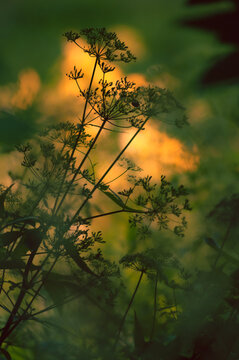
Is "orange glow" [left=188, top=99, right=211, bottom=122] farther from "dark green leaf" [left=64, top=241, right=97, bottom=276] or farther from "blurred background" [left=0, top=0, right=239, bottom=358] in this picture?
"dark green leaf" [left=64, top=241, right=97, bottom=276]

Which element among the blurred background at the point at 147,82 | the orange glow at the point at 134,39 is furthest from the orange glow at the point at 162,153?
the orange glow at the point at 134,39

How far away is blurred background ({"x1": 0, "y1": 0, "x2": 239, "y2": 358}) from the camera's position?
650 mm

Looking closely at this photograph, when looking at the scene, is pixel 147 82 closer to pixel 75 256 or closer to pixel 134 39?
pixel 134 39

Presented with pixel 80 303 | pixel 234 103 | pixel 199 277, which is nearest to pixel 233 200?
pixel 199 277

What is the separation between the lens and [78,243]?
45 cm

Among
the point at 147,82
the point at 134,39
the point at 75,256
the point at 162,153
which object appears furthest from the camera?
the point at 162,153

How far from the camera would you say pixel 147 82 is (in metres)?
0.63

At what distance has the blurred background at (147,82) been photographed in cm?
65

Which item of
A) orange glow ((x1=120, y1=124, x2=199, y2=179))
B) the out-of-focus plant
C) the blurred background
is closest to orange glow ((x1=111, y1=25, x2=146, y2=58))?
the blurred background

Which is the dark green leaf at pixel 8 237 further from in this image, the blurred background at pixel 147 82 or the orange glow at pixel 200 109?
the orange glow at pixel 200 109

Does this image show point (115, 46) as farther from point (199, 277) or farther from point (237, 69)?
point (199, 277)

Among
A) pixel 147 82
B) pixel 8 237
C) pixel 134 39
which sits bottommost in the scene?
pixel 8 237

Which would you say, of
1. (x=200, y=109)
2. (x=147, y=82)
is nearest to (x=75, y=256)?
(x=147, y=82)

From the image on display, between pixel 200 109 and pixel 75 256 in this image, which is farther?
pixel 200 109
